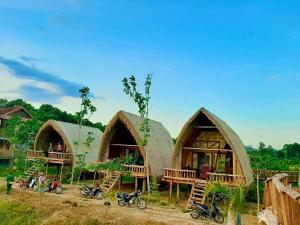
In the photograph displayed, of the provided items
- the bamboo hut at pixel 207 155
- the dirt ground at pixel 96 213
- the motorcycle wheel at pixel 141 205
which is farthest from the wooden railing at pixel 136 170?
the motorcycle wheel at pixel 141 205

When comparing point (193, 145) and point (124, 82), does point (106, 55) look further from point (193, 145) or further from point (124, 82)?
point (193, 145)

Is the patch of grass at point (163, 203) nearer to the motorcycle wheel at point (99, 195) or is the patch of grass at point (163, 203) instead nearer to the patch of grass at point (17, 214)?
the motorcycle wheel at point (99, 195)

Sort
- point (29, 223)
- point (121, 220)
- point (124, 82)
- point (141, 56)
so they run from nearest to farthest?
point (121, 220) → point (29, 223) → point (141, 56) → point (124, 82)

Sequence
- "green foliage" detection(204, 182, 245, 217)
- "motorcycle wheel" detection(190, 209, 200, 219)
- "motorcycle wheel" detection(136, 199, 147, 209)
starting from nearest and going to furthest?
1. "green foliage" detection(204, 182, 245, 217)
2. "motorcycle wheel" detection(190, 209, 200, 219)
3. "motorcycle wheel" detection(136, 199, 147, 209)

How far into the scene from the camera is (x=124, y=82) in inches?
734

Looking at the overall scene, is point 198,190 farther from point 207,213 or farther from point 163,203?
point 207,213

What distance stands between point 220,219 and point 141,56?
885 centimetres

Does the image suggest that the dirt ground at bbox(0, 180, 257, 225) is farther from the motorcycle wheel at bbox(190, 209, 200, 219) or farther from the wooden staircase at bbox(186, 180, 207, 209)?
the wooden staircase at bbox(186, 180, 207, 209)

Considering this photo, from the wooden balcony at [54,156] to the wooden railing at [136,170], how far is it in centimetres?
577

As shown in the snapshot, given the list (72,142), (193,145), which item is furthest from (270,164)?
(72,142)

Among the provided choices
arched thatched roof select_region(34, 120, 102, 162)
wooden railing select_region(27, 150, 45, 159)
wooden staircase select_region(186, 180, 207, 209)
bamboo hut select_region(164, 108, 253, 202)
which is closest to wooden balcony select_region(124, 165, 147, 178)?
bamboo hut select_region(164, 108, 253, 202)

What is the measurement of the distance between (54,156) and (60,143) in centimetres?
292

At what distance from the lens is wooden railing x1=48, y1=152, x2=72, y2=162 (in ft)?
73.5

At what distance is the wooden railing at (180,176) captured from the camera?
16525 millimetres
